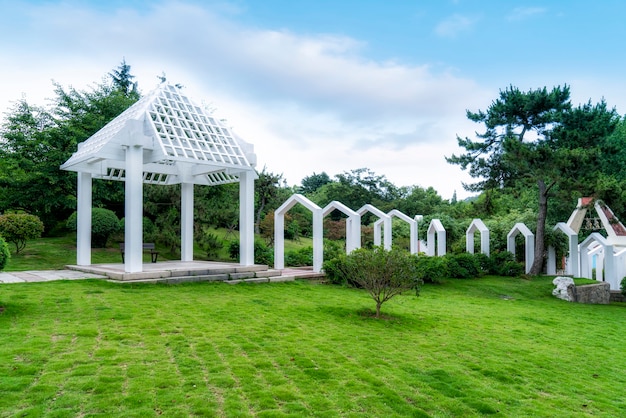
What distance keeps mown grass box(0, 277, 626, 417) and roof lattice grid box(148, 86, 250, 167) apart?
12.8ft

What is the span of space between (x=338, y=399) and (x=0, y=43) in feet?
32.8

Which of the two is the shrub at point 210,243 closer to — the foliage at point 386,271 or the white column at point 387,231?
the white column at point 387,231

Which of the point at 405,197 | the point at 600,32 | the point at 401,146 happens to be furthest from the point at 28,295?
the point at 405,197

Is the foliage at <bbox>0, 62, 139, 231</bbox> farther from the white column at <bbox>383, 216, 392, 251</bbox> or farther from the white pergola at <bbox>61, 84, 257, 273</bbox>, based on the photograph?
the white column at <bbox>383, 216, 392, 251</bbox>

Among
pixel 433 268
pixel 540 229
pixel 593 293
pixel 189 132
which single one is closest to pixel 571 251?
pixel 540 229

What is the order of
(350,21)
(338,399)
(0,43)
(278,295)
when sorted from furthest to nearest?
(350,21) < (278,295) < (0,43) < (338,399)

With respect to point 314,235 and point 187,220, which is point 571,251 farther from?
point 187,220

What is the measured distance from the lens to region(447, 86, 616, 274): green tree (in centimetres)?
1498

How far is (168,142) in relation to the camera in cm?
1105

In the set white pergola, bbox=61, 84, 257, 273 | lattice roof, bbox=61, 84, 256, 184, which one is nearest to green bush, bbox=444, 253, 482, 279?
white pergola, bbox=61, 84, 257, 273

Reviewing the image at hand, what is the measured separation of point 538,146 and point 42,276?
16.7 metres

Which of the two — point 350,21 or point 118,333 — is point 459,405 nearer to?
point 118,333

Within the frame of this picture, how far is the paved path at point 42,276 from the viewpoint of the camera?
32.1 ft

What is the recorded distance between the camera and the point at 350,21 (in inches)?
410
